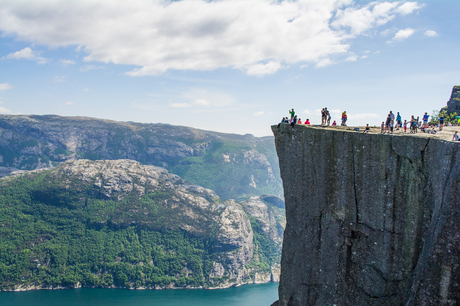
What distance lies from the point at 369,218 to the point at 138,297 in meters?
181

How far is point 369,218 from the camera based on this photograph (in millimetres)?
19422

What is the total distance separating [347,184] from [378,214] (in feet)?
8.44

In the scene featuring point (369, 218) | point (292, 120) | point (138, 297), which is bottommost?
point (138, 297)

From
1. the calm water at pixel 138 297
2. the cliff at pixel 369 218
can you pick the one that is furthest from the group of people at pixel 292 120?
the calm water at pixel 138 297

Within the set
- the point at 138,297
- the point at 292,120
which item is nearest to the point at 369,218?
the point at 292,120

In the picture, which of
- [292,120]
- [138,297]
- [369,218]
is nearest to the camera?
[369,218]

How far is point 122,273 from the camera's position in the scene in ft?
646

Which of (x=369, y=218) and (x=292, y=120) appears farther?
(x=292, y=120)

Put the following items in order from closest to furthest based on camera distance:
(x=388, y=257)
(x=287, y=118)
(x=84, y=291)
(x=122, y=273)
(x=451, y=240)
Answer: (x=451, y=240)
(x=388, y=257)
(x=287, y=118)
(x=84, y=291)
(x=122, y=273)

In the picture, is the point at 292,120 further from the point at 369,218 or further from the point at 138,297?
the point at 138,297

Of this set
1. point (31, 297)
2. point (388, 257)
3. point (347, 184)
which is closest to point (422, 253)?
point (388, 257)

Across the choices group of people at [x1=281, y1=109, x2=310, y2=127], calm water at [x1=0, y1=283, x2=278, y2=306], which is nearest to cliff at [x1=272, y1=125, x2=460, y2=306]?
group of people at [x1=281, y1=109, x2=310, y2=127]

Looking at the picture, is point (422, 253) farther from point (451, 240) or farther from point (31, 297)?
point (31, 297)

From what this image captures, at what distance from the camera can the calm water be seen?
159 metres
